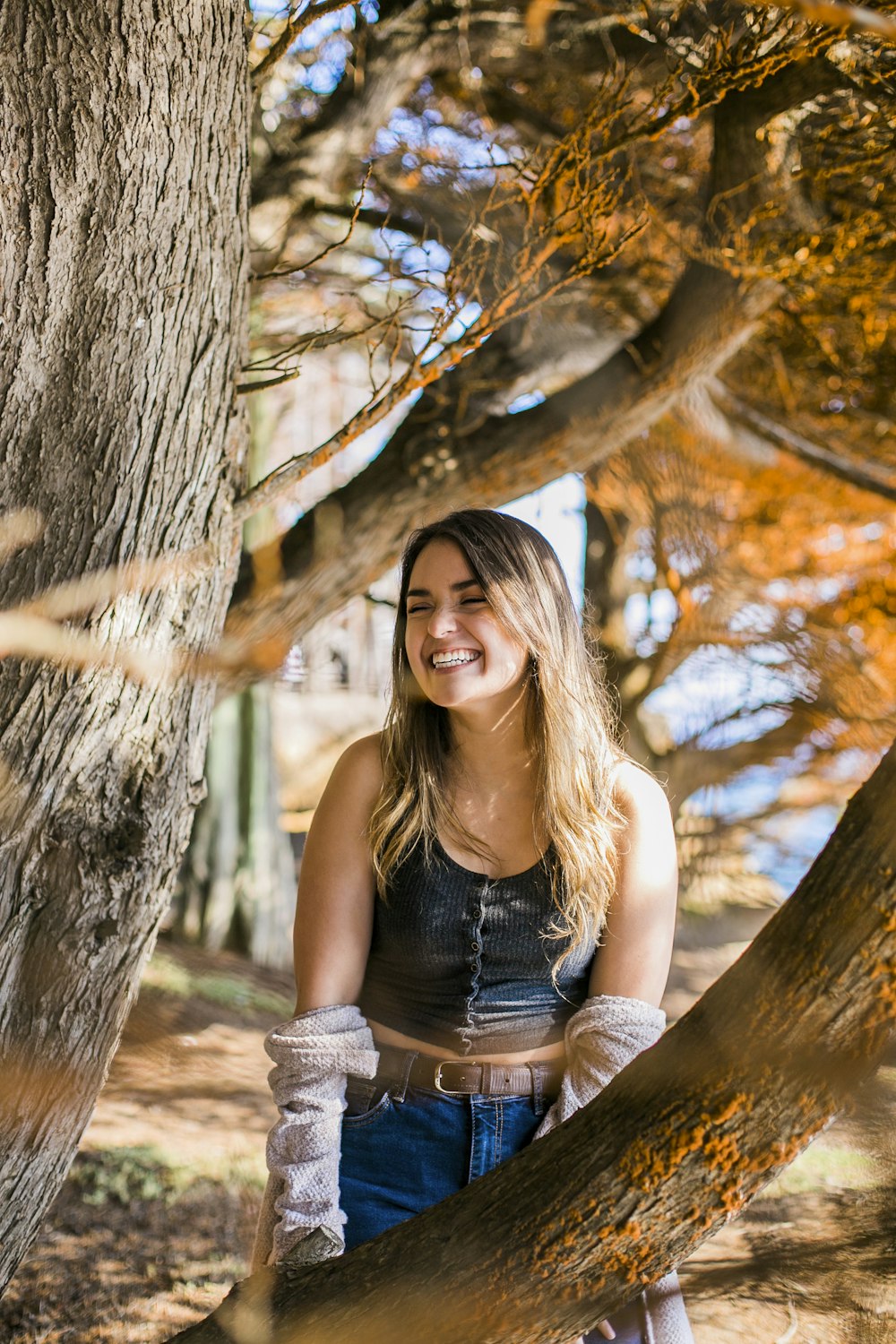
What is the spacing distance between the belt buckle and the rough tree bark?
21.8 inches

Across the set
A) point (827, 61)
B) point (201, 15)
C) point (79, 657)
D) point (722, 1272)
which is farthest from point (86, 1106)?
point (827, 61)

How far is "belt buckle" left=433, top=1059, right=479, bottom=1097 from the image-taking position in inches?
77.1

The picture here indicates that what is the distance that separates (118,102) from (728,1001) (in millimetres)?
1677

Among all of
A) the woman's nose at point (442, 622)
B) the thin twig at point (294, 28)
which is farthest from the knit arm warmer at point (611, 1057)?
the thin twig at point (294, 28)

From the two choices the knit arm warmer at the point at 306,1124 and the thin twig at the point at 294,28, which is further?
the thin twig at the point at 294,28

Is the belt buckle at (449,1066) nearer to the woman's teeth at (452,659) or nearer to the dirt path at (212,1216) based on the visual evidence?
the dirt path at (212,1216)

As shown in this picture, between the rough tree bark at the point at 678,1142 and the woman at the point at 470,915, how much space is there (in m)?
0.52

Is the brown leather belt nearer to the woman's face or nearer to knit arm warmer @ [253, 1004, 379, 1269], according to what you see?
knit arm warmer @ [253, 1004, 379, 1269]

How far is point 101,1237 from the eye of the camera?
3.16 metres

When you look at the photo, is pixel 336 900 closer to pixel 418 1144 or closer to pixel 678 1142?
pixel 418 1144

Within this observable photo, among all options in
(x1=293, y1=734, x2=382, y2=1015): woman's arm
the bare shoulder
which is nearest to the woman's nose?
(x1=293, y1=734, x2=382, y2=1015): woman's arm

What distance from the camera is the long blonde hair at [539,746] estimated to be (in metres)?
1.99

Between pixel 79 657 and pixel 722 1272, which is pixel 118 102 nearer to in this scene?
pixel 79 657

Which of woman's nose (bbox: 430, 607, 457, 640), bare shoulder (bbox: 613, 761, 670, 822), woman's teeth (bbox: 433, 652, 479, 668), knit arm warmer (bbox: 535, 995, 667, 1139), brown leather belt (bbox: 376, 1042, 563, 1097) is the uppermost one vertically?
woman's nose (bbox: 430, 607, 457, 640)
